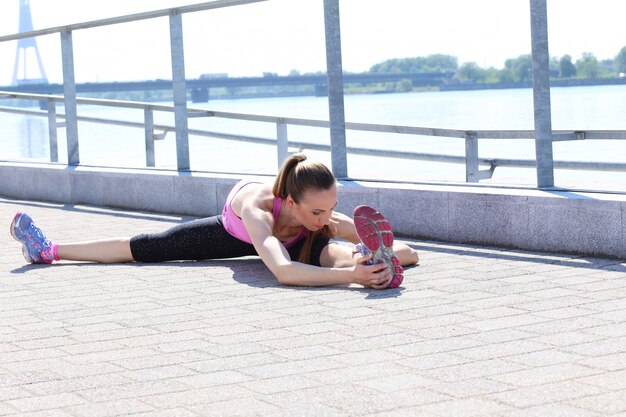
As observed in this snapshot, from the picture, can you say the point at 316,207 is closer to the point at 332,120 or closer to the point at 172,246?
the point at 172,246

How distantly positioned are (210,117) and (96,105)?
2318 millimetres

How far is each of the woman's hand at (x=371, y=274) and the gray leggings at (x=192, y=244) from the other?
1.13 m

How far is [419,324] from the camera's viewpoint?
4836mm

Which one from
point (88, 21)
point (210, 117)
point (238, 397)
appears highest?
point (88, 21)

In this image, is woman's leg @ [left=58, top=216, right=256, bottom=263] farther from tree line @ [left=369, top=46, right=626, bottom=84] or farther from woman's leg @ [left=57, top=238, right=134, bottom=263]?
tree line @ [left=369, top=46, right=626, bottom=84]

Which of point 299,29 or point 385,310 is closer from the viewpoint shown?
point 385,310

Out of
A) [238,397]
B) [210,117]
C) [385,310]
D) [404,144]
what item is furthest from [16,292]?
[404,144]

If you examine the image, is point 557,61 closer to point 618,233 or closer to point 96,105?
point 618,233

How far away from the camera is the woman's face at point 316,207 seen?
5.78 m

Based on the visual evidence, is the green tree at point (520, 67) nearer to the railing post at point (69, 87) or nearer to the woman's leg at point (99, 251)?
the woman's leg at point (99, 251)

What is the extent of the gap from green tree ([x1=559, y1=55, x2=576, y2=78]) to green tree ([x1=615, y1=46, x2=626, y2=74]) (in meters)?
0.26

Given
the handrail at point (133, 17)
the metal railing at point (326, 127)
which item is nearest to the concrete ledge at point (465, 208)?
the metal railing at point (326, 127)

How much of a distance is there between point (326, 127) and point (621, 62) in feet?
11.9

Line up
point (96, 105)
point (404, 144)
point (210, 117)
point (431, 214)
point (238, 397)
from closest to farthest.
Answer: point (238, 397) < point (431, 214) < point (210, 117) < point (96, 105) < point (404, 144)
